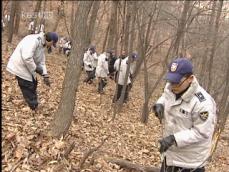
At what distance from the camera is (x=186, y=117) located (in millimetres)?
4277

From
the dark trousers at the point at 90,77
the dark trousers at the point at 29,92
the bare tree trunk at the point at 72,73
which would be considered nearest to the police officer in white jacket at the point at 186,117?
the bare tree trunk at the point at 72,73

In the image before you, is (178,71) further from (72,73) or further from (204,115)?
(72,73)

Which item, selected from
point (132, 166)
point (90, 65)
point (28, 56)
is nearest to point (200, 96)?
point (132, 166)

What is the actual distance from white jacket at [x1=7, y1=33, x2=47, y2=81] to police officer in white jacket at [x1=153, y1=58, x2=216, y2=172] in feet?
11.6

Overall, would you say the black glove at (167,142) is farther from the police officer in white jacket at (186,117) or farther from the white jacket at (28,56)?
the white jacket at (28,56)

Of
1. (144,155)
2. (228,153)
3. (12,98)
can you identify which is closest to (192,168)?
(144,155)

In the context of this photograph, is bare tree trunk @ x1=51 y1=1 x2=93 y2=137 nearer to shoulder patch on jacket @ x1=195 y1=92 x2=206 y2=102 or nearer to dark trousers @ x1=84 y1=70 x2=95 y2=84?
shoulder patch on jacket @ x1=195 y1=92 x2=206 y2=102

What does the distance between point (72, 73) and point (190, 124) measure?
2.37 metres

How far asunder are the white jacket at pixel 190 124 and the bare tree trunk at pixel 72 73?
1.88 metres

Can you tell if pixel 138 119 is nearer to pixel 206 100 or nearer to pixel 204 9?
pixel 204 9

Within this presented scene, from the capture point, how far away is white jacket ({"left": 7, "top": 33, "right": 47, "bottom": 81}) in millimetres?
7316

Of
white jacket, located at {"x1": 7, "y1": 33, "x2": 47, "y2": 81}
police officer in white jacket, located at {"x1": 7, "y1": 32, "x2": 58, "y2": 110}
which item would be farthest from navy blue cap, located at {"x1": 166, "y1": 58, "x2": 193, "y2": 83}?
white jacket, located at {"x1": 7, "y1": 33, "x2": 47, "y2": 81}

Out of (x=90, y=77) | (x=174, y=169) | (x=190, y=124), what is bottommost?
(x=174, y=169)

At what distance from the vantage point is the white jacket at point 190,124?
4125mm
